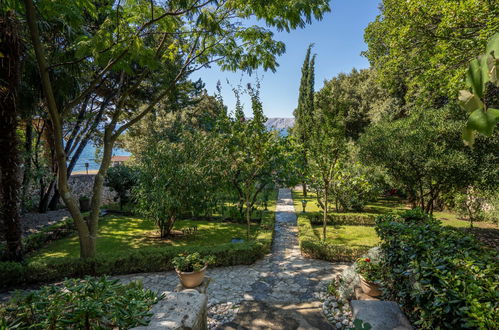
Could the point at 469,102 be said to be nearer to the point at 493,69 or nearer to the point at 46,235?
the point at 493,69

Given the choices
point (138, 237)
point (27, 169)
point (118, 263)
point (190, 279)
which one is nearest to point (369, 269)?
point (190, 279)

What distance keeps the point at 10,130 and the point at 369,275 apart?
982 centimetres

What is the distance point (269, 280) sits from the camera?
22.1ft

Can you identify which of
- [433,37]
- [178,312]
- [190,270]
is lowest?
[190,270]

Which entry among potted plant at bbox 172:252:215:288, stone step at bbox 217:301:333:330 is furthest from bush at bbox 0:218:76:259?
stone step at bbox 217:301:333:330

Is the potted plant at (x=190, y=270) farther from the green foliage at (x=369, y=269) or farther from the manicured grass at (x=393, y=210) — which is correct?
the manicured grass at (x=393, y=210)

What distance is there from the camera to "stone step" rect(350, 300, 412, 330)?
3348mm

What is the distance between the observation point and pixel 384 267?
4.75 m

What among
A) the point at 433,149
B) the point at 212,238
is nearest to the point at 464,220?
the point at 433,149

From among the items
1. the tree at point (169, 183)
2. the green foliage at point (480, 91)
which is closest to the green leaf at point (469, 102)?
the green foliage at point (480, 91)

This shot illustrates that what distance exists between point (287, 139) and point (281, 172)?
1.54 m

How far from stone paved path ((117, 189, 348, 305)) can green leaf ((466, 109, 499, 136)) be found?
5962mm

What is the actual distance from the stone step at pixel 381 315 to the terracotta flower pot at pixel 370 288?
1.41 meters

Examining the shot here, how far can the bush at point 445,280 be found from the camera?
2.32 meters
